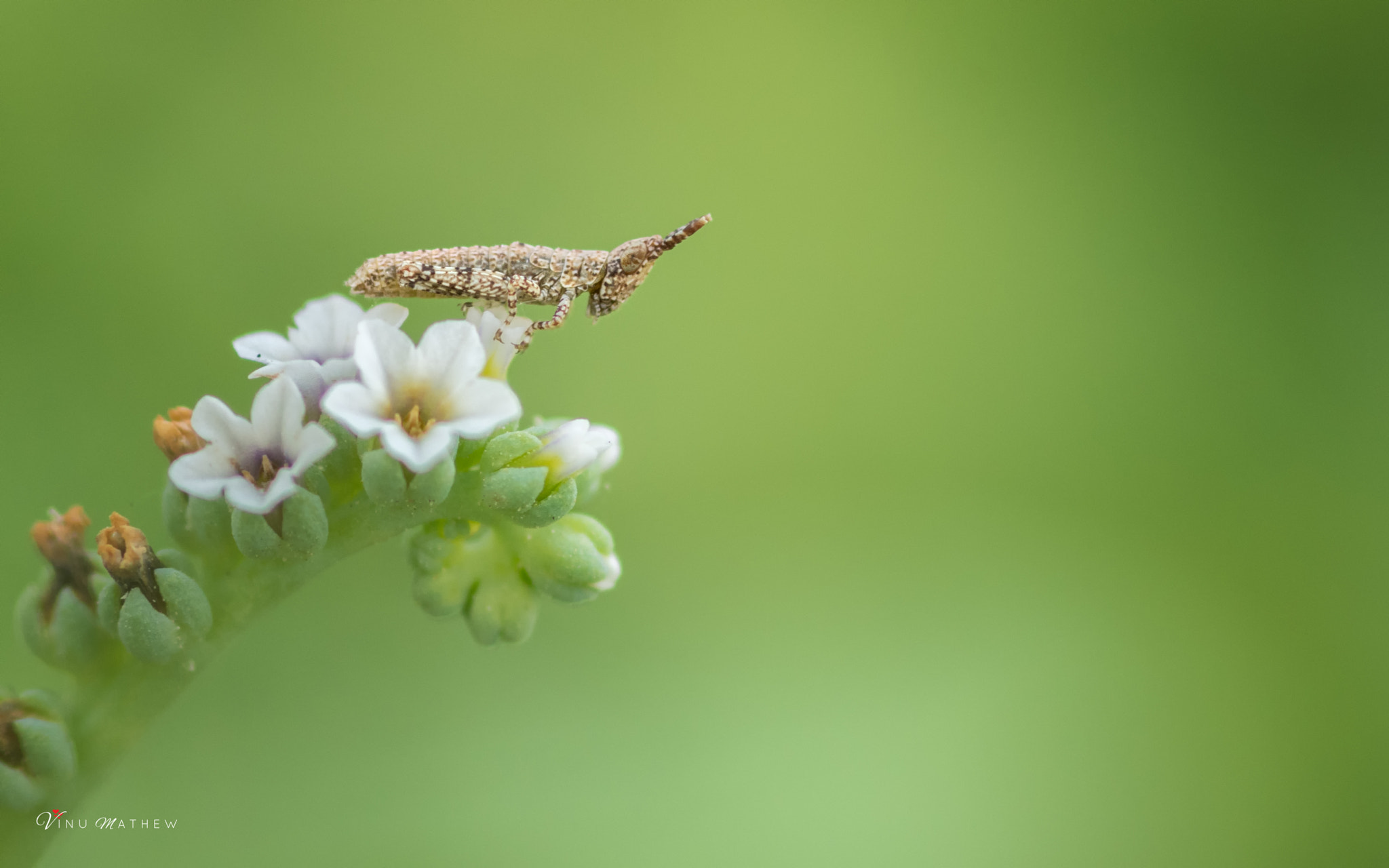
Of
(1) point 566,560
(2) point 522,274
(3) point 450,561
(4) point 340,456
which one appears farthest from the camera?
(2) point 522,274

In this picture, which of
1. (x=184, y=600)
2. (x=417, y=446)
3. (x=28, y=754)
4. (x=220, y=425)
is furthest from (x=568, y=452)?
(x=28, y=754)

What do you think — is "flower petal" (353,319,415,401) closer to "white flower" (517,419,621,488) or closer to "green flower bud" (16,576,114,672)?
"white flower" (517,419,621,488)

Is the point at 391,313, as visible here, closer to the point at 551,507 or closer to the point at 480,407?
the point at 480,407

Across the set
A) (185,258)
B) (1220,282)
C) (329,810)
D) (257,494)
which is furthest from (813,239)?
(257,494)

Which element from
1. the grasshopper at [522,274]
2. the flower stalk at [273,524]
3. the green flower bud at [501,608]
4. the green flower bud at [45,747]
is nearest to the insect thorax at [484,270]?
the grasshopper at [522,274]

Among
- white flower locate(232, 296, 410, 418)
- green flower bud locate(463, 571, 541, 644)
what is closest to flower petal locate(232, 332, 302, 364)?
white flower locate(232, 296, 410, 418)

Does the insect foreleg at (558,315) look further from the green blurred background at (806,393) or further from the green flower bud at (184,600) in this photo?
the green blurred background at (806,393)
